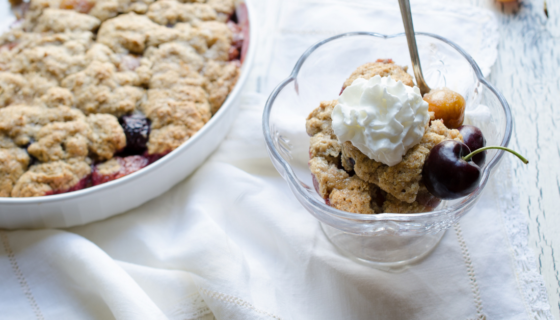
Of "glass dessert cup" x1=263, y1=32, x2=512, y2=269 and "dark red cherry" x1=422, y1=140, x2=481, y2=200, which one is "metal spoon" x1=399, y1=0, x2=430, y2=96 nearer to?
"glass dessert cup" x1=263, y1=32, x2=512, y2=269

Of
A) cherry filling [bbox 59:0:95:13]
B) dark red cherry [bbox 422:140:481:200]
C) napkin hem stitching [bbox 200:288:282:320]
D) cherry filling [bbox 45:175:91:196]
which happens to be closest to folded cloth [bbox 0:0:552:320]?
napkin hem stitching [bbox 200:288:282:320]

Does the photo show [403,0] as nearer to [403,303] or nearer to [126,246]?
[403,303]

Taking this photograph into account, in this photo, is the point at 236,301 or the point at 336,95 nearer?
the point at 236,301

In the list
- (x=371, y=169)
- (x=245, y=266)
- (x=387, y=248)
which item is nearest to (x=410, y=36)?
(x=371, y=169)

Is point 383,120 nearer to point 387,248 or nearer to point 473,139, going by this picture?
point 473,139

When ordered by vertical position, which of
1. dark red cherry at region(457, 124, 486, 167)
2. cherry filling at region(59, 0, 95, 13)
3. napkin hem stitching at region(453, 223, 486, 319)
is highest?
cherry filling at region(59, 0, 95, 13)

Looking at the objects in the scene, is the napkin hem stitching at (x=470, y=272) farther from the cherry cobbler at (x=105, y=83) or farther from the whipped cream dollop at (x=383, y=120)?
the cherry cobbler at (x=105, y=83)
